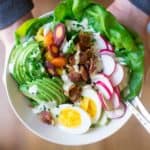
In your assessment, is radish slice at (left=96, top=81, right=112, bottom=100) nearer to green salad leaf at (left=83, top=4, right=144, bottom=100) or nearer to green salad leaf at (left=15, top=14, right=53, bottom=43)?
green salad leaf at (left=83, top=4, right=144, bottom=100)

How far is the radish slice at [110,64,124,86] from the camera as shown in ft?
2.02

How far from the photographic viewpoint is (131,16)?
0.68 meters

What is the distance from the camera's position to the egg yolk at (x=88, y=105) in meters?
0.62

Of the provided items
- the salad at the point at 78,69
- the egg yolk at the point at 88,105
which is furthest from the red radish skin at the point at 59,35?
the egg yolk at the point at 88,105

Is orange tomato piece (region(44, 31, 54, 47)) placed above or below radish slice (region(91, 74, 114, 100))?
above

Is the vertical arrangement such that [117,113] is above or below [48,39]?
below

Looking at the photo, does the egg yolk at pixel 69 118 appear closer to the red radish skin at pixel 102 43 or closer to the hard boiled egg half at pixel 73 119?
the hard boiled egg half at pixel 73 119

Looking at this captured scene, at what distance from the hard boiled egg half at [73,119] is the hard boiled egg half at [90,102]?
0.4 inches

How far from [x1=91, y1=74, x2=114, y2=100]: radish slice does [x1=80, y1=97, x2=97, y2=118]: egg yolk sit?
0.02 meters

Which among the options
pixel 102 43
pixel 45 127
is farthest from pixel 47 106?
pixel 102 43

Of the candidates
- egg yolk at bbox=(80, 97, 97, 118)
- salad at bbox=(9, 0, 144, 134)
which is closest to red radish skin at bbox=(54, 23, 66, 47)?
salad at bbox=(9, 0, 144, 134)

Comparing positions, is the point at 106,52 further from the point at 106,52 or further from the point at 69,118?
the point at 69,118

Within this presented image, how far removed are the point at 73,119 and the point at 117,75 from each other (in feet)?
0.33

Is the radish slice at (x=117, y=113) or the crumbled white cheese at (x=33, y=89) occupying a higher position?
the crumbled white cheese at (x=33, y=89)
